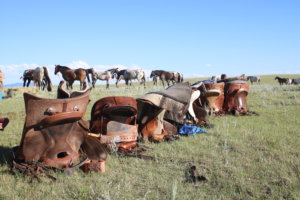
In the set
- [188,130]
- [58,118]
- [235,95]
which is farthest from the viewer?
[235,95]

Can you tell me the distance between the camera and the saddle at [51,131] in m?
3.15

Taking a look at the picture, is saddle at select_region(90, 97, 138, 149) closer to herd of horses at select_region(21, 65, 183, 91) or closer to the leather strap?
the leather strap

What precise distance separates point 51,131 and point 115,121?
1.13 metres

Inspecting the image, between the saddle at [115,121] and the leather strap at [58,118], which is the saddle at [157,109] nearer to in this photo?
the saddle at [115,121]

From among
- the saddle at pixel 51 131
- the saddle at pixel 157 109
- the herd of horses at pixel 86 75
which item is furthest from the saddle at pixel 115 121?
the herd of horses at pixel 86 75

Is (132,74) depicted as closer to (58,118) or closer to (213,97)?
(213,97)

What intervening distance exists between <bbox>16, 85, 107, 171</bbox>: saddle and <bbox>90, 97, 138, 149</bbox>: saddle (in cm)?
67

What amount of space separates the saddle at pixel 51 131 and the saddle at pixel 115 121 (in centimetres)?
67

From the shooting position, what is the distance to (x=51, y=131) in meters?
3.29

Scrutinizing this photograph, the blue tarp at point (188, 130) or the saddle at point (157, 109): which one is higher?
the saddle at point (157, 109)

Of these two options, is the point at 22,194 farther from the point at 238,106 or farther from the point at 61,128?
the point at 238,106

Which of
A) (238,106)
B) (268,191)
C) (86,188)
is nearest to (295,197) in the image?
(268,191)

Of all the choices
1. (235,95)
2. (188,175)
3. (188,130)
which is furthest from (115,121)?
(235,95)

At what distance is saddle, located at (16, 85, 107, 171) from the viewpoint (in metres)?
3.15
